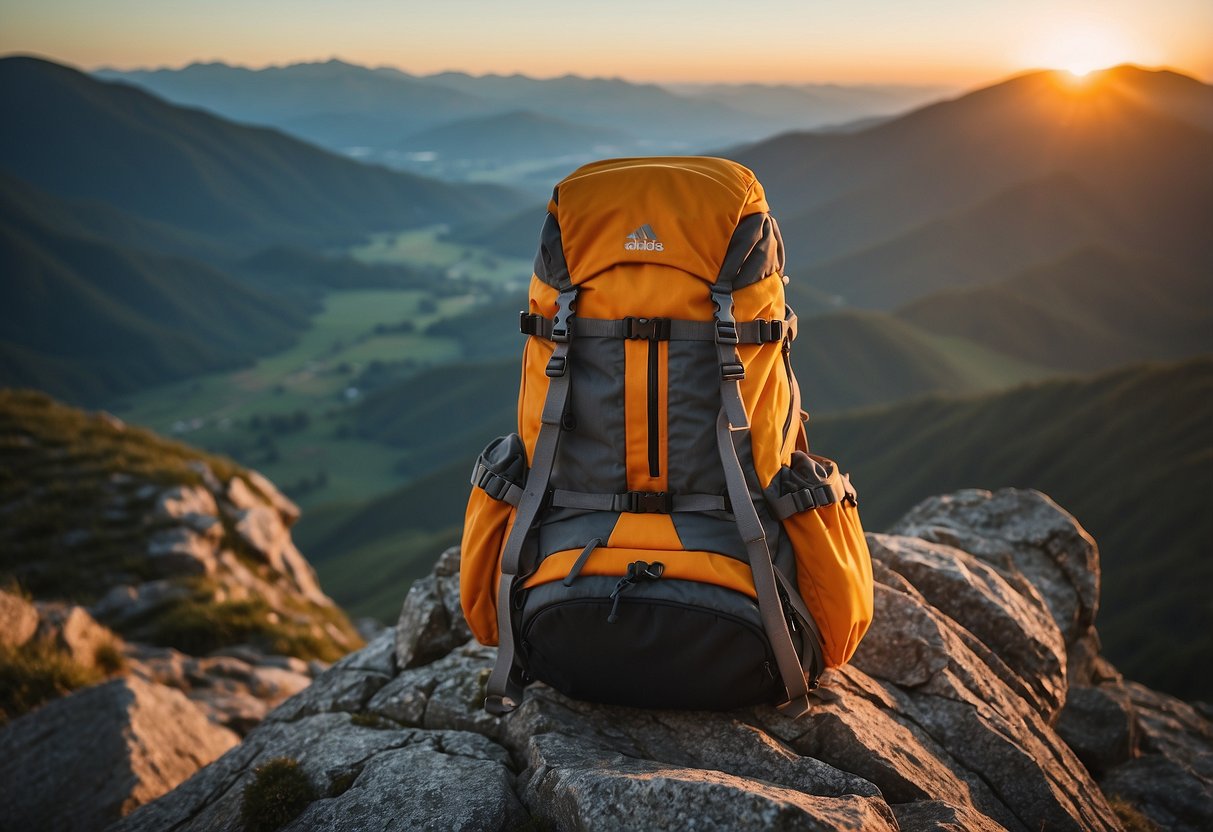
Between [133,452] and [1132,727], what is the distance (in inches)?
717

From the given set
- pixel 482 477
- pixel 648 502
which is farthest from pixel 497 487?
pixel 648 502

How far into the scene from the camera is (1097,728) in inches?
335

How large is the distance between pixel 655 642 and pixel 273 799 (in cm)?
292

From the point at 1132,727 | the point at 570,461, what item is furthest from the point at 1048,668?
the point at 570,461

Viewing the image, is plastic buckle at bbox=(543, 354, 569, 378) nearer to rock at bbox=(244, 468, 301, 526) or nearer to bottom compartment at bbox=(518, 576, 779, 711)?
bottom compartment at bbox=(518, 576, 779, 711)

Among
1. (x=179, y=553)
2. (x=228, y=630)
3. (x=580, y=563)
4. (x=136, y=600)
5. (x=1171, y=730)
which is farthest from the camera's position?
(x=179, y=553)

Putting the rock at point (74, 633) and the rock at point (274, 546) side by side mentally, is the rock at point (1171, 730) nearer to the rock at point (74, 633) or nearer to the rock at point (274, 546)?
the rock at point (74, 633)

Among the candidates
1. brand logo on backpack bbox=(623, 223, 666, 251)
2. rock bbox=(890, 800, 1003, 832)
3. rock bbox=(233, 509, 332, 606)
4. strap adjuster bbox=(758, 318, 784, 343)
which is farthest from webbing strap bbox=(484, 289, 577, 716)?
rock bbox=(233, 509, 332, 606)

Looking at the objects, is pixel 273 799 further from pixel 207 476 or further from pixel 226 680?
pixel 207 476

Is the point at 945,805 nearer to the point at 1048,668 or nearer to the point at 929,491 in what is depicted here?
the point at 1048,668

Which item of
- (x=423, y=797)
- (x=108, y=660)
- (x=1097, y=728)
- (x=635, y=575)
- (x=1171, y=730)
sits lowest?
(x=1171, y=730)

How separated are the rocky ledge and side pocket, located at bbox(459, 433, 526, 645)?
0.99 meters

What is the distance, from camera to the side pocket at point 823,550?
5172 mm

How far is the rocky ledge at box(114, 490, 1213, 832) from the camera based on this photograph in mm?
4522
